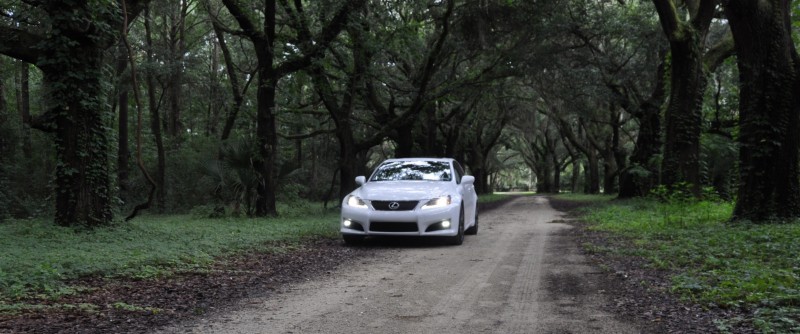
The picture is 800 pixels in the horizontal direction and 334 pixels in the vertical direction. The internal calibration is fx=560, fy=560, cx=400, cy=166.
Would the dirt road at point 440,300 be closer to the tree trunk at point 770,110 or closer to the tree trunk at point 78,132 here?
the tree trunk at point 770,110

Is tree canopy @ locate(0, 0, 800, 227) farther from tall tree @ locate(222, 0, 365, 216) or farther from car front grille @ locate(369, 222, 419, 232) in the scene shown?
car front grille @ locate(369, 222, 419, 232)

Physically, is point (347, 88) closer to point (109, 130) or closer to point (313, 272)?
point (109, 130)

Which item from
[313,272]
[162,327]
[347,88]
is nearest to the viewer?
[162,327]

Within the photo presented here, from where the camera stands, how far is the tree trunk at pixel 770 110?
415 inches

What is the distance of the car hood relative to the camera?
401 inches

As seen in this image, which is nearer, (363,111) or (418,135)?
(363,111)

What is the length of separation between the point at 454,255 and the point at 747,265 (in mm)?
4147

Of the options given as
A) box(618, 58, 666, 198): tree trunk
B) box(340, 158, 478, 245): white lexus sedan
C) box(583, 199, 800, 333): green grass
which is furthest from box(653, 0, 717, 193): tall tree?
box(340, 158, 478, 245): white lexus sedan

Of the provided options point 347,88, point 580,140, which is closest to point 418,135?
point 347,88

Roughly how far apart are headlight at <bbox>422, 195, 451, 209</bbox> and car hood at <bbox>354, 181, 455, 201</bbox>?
8cm

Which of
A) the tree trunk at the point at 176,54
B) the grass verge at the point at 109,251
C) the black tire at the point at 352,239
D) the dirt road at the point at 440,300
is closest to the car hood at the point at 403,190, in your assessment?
the black tire at the point at 352,239

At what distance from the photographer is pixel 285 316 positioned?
512 centimetres

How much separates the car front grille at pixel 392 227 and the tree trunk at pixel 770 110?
21.4ft

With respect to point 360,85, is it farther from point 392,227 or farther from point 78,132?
point 78,132
